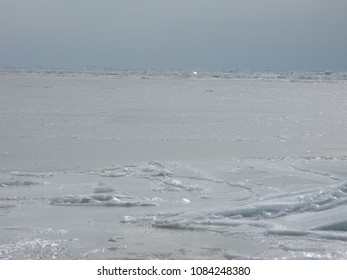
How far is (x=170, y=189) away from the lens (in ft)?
29.4

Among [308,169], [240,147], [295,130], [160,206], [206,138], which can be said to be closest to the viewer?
[160,206]

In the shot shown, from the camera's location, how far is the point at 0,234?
6.43 metres

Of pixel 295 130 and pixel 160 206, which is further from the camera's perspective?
pixel 295 130

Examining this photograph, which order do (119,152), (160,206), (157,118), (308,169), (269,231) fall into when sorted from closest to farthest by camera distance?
(269,231)
(160,206)
(308,169)
(119,152)
(157,118)

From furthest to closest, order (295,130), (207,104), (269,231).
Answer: (207,104) → (295,130) → (269,231)

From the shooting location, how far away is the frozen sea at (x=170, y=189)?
6.21 meters

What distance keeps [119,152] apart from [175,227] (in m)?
5.58

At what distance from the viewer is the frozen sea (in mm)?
6207

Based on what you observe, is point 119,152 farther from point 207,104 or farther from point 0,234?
point 207,104

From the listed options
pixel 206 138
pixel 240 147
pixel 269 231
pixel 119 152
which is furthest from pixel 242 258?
pixel 206 138

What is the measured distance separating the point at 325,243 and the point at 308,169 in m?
4.72

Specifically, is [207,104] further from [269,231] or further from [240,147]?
[269,231]
